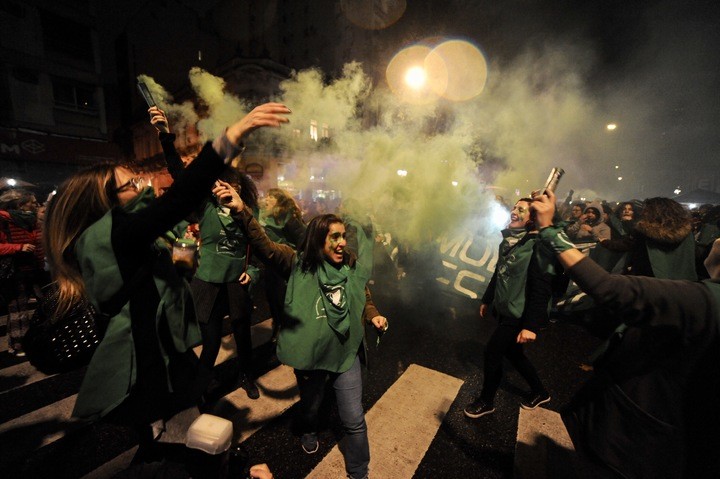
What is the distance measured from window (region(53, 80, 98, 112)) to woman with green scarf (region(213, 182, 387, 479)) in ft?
102

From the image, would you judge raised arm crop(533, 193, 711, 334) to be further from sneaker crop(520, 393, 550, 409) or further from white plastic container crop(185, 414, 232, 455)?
sneaker crop(520, 393, 550, 409)

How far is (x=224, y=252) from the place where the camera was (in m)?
3.14

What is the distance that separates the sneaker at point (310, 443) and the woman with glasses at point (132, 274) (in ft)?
4.56

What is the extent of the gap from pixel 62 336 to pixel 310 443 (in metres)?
2.06

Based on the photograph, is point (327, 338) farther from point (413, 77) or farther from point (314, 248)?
point (413, 77)

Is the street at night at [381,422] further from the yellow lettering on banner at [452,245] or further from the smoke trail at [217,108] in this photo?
the smoke trail at [217,108]

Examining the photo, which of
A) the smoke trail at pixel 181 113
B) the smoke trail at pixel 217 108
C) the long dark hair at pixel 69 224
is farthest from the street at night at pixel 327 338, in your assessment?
the smoke trail at pixel 181 113

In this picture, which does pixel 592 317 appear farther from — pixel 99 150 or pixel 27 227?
pixel 99 150

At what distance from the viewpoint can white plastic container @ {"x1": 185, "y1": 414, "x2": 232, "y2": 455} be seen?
1.25 metres

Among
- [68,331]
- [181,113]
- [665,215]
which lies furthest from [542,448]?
[181,113]

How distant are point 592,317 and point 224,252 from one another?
6576mm

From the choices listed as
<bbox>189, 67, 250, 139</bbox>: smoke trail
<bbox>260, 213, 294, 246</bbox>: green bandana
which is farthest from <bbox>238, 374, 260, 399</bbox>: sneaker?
<bbox>189, 67, 250, 139</bbox>: smoke trail

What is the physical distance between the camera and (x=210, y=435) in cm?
125

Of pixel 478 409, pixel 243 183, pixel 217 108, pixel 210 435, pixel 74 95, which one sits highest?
pixel 74 95
